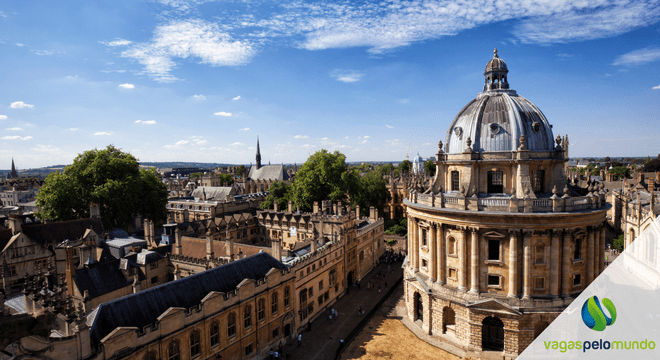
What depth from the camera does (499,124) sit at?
3097cm

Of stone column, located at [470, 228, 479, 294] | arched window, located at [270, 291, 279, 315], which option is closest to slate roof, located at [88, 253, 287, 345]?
arched window, located at [270, 291, 279, 315]

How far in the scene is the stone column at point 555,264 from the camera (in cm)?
2714

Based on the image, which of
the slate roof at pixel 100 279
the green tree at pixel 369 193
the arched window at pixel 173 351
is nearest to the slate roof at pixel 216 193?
the green tree at pixel 369 193

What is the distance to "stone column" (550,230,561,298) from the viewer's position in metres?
27.1

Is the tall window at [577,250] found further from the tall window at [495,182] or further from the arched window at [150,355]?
the arched window at [150,355]

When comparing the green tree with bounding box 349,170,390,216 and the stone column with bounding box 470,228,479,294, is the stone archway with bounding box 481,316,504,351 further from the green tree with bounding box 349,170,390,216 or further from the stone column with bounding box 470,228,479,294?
the green tree with bounding box 349,170,390,216

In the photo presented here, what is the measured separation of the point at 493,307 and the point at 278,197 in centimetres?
4989

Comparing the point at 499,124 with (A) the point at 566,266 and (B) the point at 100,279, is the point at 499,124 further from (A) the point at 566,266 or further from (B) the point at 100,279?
(B) the point at 100,279

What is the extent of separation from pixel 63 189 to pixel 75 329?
4291 centimetres

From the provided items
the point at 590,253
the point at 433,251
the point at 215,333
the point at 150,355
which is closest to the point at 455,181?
the point at 433,251

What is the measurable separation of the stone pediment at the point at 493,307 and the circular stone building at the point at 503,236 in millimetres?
72

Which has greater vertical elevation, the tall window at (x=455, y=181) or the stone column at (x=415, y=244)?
the tall window at (x=455, y=181)

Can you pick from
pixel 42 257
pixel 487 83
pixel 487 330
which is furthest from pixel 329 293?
pixel 42 257

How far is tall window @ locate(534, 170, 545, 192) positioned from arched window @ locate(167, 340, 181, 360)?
2965 centimetres
